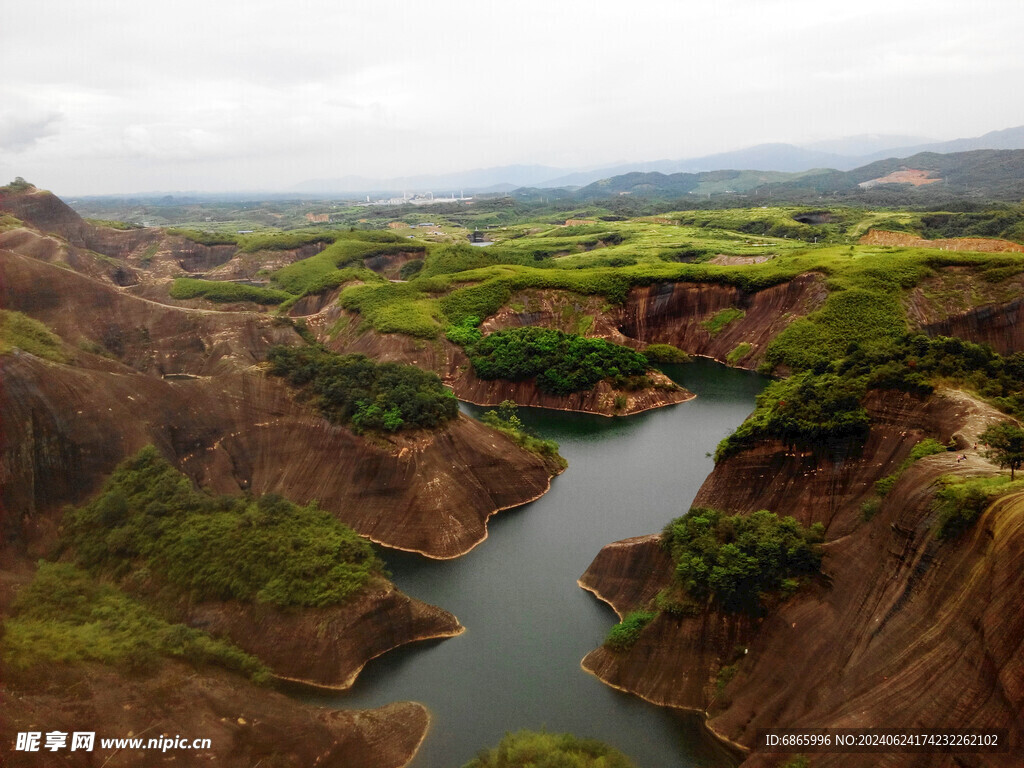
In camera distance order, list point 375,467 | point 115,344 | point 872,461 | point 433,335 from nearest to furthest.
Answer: point 872,461 → point 375,467 → point 115,344 → point 433,335

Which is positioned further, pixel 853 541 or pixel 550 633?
pixel 550 633

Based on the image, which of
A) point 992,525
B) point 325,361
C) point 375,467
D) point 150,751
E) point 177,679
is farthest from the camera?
point 325,361

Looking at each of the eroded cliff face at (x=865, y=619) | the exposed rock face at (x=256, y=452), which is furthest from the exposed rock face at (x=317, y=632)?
the eroded cliff face at (x=865, y=619)

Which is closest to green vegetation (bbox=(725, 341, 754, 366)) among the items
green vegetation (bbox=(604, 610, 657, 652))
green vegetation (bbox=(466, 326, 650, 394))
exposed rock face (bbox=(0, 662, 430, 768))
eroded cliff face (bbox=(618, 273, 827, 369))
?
eroded cliff face (bbox=(618, 273, 827, 369))

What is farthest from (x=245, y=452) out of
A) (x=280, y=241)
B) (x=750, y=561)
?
(x=280, y=241)

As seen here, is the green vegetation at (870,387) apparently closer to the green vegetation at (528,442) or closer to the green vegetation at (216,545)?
the green vegetation at (528,442)

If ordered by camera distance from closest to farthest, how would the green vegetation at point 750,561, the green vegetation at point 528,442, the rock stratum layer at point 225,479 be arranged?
the rock stratum layer at point 225,479
the green vegetation at point 750,561
the green vegetation at point 528,442

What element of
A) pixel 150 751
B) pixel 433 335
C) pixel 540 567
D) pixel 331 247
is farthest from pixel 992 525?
pixel 331 247

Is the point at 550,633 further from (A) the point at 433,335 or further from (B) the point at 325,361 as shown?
(A) the point at 433,335

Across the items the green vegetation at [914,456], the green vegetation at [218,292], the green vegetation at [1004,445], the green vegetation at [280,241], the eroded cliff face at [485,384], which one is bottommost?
the eroded cliff face at [485,384]
